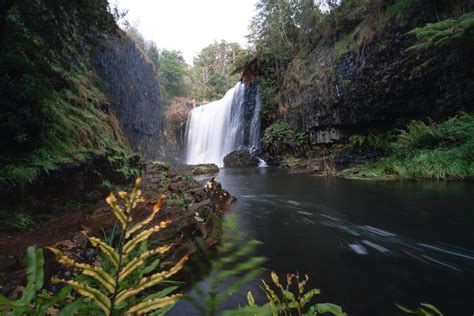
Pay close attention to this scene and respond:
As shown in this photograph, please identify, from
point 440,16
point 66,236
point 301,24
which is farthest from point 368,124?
point 66,236

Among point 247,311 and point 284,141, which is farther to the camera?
point 284,141

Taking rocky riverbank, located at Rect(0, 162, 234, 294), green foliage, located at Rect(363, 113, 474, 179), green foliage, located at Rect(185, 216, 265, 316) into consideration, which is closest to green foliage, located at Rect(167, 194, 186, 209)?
rocky riverbank, located at Rect(0, 162, 234, 294)

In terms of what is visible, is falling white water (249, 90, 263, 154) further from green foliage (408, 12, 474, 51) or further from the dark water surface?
the dark water surface

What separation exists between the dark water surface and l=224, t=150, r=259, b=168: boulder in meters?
11.4

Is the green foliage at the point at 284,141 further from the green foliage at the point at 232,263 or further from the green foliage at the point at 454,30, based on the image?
the green foliage at the point at 232,263

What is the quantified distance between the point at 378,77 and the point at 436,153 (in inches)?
202

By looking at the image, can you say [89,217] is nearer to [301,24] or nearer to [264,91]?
[264,91]

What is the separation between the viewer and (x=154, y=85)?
78.3 feet

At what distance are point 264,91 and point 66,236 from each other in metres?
17.3

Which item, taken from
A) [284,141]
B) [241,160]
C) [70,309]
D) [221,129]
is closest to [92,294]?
[70,309]

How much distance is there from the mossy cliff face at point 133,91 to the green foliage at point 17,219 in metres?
12.4

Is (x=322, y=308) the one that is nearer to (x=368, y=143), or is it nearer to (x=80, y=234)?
(x=80, y=234)

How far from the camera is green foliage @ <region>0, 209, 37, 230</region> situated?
315 cm

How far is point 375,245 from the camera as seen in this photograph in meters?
2.95
